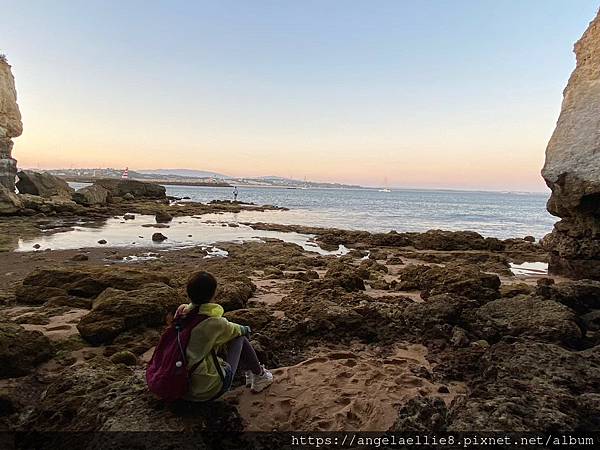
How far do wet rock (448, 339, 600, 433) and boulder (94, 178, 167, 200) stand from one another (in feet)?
178

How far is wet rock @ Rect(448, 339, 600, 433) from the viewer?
3.39m

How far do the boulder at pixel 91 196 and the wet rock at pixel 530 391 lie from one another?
4059 centimetres

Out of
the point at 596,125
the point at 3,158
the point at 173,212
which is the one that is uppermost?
the point at 596,125

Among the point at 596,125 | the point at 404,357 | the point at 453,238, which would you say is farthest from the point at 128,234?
the point at 596,125

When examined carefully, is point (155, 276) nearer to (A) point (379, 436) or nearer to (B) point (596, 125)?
(A) point (379, 436)

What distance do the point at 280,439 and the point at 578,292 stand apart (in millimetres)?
6941

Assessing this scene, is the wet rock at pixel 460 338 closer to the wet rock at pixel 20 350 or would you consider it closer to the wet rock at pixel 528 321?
the wet rock at pixel 528 321

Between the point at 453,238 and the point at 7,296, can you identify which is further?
the point at 453,238

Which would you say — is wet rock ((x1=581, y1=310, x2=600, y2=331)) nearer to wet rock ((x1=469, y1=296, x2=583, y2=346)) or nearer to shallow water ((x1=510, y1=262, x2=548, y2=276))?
wet rock ((x1=469, y1=296, x2=583, y2=346))

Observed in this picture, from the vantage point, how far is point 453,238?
2106 centimetres

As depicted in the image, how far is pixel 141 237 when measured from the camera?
2086 centimetres

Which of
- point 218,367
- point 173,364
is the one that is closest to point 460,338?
point 218,367

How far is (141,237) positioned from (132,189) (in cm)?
3884

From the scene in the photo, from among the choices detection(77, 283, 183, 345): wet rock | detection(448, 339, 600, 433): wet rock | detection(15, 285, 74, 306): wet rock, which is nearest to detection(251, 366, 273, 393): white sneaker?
detection(448, 339, 600, 433): wet rock
